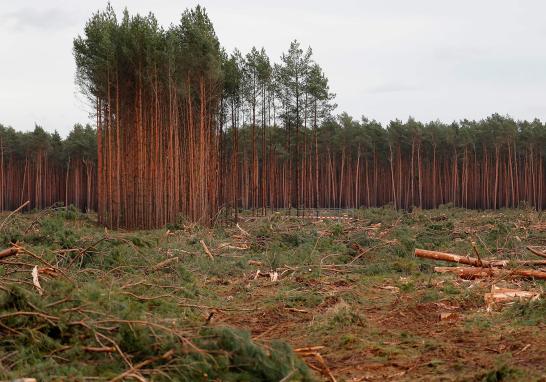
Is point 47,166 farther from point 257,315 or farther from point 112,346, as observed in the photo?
point 112,346

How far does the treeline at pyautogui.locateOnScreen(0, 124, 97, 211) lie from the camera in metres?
67.4

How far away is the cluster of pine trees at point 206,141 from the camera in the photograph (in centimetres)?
3241

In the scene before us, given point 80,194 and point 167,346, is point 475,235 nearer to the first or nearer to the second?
point 167,346

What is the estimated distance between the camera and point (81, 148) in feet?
224

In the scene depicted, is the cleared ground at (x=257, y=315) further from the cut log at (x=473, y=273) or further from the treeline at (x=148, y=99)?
the treeline at (x=148, y=99)

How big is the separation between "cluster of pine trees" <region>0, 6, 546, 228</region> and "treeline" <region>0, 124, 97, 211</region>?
217mm

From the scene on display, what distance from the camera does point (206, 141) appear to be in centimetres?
3631

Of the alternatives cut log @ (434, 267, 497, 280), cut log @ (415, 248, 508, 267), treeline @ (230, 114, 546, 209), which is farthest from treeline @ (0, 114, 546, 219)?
cut log @ (434, 267, 497, 280)

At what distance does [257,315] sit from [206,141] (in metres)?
27.0

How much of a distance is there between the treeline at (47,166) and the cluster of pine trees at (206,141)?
22cm

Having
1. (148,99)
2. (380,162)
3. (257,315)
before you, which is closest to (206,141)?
(148,99)

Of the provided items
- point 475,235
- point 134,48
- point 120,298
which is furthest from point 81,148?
point 120,298

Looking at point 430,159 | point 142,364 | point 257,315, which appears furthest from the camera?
point 430,159

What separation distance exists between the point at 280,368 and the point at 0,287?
331 cm
